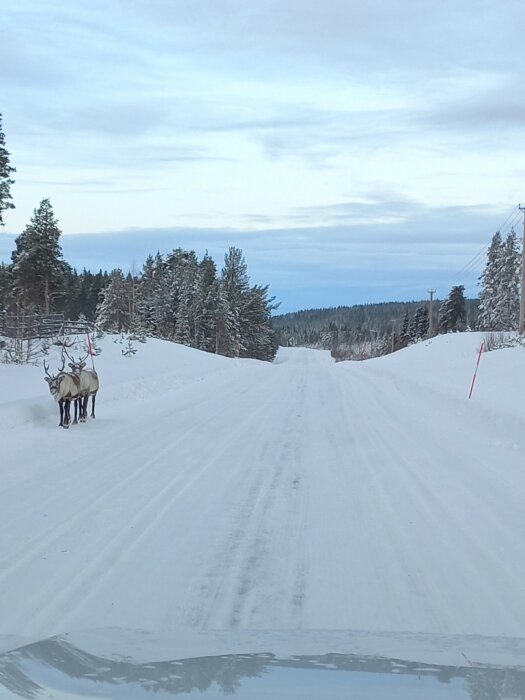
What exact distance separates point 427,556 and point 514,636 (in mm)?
1670

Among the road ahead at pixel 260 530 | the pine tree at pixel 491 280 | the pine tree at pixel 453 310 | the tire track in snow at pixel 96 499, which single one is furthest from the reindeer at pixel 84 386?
the pine tree at pixel 453 310

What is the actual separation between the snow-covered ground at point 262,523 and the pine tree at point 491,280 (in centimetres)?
6004

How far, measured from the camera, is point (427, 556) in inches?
234

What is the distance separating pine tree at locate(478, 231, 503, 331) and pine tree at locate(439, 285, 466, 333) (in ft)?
43.7

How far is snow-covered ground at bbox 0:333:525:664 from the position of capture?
4.73 m

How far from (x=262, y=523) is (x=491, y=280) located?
71.5 metres

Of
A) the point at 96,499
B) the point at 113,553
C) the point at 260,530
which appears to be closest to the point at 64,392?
the point at 96,499

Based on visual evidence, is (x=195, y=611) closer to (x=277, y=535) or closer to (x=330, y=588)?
(x=330, y=588)

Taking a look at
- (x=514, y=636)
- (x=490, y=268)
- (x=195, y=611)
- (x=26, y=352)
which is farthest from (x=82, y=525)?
(x=490, y=268)

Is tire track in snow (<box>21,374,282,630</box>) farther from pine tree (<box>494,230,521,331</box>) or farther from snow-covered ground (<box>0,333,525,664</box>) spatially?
pine tree (<box>494,230,521,331</box>)

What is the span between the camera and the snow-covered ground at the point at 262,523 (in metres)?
4.73

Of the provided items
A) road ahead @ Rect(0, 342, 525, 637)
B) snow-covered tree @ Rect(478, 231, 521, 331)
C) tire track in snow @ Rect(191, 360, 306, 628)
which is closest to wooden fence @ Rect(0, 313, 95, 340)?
road ahead @ Rect(0, 342, 525, 637)

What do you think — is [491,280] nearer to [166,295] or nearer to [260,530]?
[166,295]

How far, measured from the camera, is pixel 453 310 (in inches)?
3563
